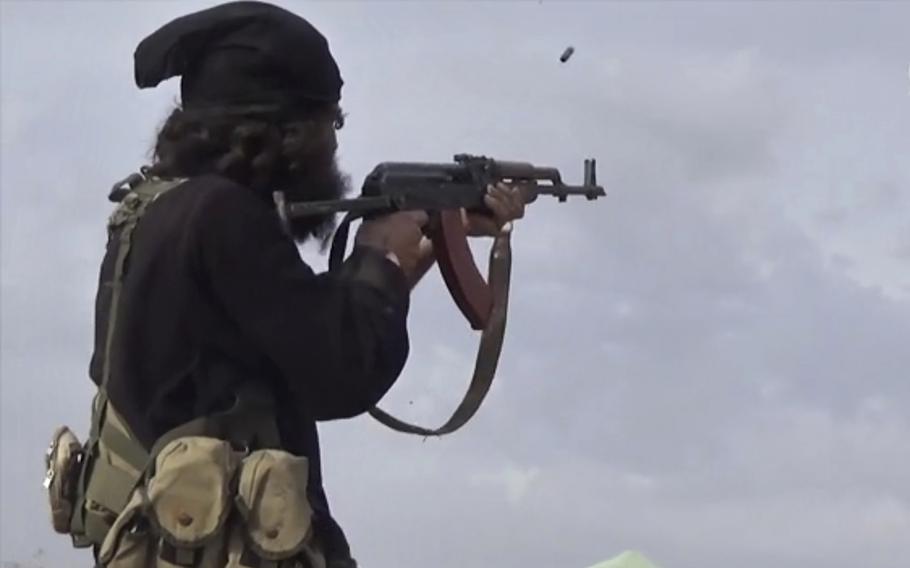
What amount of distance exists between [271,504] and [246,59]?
0.98 m

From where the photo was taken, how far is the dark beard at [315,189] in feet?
14.8

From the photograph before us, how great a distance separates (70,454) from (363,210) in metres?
0.88

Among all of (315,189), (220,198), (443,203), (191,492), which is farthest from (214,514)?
(443,203)

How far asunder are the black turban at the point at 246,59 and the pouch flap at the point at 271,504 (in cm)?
80

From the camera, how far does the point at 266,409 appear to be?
431cm

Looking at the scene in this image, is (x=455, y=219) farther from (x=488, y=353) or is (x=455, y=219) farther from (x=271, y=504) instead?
(x=271, y=504)

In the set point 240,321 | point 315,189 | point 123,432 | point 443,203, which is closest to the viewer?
point 240,321

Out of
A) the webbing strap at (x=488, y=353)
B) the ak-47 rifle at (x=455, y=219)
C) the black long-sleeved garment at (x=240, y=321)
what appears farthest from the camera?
the webbing strap at (x=488, y=353)

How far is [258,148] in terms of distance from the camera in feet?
14.6

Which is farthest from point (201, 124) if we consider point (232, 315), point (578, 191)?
point (578, 191)

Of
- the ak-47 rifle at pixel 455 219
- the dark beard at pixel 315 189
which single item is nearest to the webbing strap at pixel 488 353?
the ak-47 rifle at pixel 455 219

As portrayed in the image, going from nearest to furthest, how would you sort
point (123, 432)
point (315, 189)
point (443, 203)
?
point (123, 432), point (315, 189), point (443, 203)

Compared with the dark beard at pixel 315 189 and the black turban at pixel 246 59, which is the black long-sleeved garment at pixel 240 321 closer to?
the dark beard at pixel 315 189

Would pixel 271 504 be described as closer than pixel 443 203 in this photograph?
Yes
